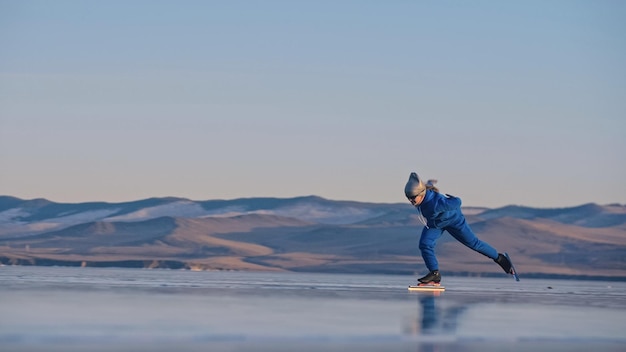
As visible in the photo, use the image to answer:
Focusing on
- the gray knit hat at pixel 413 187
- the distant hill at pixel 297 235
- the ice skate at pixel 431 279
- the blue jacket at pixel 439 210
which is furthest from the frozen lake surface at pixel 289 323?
the distant hill at pixel 297 235

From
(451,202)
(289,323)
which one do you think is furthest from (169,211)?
(289,323)

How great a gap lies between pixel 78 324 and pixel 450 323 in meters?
3.51

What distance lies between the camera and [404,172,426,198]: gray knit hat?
21984mm

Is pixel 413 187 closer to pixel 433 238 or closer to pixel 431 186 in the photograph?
pixel 431 186

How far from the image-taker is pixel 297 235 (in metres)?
119

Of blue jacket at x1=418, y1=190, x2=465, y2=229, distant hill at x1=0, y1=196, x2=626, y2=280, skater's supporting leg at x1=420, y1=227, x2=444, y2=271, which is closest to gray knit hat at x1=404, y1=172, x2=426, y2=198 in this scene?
blue jacket at x1=418, y1=190, x2=465, y2=229

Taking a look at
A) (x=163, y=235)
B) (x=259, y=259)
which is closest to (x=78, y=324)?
(x=259, y=259)

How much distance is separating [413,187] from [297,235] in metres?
A: 97.4

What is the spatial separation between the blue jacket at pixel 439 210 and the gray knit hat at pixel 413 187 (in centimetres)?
22

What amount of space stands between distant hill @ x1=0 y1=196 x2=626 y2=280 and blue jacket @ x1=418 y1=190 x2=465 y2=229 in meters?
58.5

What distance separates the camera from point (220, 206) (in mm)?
133125

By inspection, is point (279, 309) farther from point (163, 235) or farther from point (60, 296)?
point (163, 235)

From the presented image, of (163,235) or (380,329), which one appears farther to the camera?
(163,235)

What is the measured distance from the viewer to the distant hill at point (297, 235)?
9575cm
